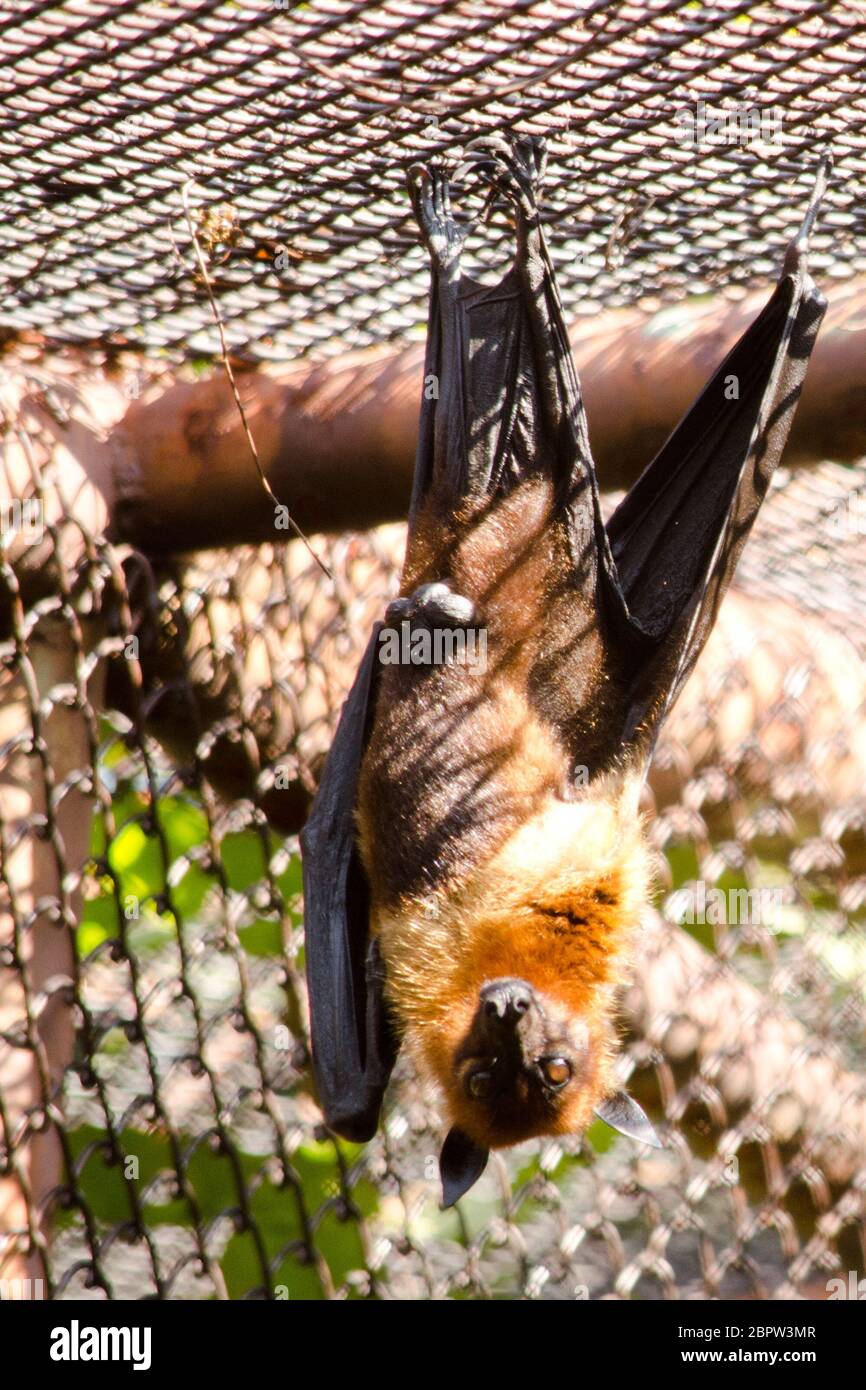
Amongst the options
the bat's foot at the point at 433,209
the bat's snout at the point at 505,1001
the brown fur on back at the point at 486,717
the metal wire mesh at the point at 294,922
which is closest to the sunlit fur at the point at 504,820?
the brown fur on back at the point at 486,717

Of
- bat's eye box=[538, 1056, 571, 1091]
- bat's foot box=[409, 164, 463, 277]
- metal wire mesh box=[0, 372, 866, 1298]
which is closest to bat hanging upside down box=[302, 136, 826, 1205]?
bat's eye box=[538, 1056, 571, 1091]

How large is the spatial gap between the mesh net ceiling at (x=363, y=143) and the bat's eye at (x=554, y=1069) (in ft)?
4.69

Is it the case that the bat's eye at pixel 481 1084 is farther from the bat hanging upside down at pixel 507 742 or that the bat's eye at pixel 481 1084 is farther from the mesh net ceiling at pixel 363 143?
the mesh net ceiling at pixel 363 143

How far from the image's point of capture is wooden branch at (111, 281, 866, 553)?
7.40ft

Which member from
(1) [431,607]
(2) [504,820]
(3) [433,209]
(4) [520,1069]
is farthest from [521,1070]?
(3) [433,209]

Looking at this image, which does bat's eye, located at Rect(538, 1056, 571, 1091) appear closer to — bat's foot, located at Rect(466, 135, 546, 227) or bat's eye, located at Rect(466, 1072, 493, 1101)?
bat's eye, located at Rect(466, 1072, 493, 1101)

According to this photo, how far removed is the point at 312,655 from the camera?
117 inches

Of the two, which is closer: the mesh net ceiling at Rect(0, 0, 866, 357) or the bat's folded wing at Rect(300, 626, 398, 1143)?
the mesh net ceiling at Rect(0, 0, 866, 357)

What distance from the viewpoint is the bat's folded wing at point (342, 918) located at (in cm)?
255

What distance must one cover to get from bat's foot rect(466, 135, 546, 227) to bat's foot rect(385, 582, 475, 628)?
653 millimetres

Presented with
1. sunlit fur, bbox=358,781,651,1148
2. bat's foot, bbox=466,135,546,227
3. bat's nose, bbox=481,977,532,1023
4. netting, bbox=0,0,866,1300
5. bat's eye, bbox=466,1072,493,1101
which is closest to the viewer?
bat's foot, bbox=466,135,546,227
